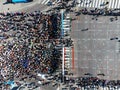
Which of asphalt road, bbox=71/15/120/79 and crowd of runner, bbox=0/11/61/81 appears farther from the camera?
crowd of runner, bbox=0/11/61/81

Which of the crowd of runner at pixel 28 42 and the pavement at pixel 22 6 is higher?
the pavement at pixel 22 6

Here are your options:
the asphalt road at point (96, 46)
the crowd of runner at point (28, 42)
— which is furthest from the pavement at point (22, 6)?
the asphalt road at point (96, 46)

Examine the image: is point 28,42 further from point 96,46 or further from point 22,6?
point 96,46

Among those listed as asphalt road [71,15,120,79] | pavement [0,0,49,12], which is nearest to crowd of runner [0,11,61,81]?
pavement [0,0,49,12]

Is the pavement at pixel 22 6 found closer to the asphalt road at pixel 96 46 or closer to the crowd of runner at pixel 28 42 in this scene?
the crowd of runner at pixel 28 42

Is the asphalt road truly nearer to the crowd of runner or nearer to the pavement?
the crowd of runner

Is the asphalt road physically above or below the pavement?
below

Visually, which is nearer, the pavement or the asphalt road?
the asphalt road

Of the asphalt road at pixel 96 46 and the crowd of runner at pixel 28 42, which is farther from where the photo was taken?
the crowd of runner at pixel 28 42
